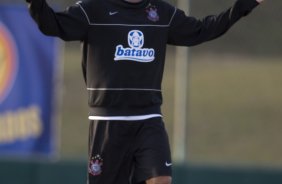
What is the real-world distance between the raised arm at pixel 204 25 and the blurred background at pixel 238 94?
242 cm

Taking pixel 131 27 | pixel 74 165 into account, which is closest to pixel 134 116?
pixel 131 27

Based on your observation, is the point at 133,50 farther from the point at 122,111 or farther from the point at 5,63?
the point at 5,63

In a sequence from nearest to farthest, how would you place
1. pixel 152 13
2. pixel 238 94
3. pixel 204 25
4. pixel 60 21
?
pixel 60 21
pixel 152 13
pixel 204 25
pixel 238 94

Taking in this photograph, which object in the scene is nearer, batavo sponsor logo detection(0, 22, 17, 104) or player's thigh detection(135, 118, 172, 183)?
player's thigh detection(135, 118, 172, 183)

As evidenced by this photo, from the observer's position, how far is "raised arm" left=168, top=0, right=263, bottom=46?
674 centimetres

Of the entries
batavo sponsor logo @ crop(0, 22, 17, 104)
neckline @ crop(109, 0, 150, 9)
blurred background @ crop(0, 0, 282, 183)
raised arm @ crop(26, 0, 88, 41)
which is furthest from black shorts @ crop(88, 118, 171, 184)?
batavo sponsor logo @ crop(0, 22, 17, 104)

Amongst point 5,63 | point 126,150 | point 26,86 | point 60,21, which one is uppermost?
point 60,21

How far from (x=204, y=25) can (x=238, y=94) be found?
269 centimetres

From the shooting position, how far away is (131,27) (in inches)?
260

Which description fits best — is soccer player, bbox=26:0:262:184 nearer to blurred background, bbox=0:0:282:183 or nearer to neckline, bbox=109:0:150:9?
neckline, bbox=109:0:150:9

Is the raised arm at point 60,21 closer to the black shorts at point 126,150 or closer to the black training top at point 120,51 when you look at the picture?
the black training top at point 120,51

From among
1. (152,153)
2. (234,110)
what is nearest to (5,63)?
(234,110)

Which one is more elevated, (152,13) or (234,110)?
(152,13)

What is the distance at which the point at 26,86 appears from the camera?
947 centimetres
